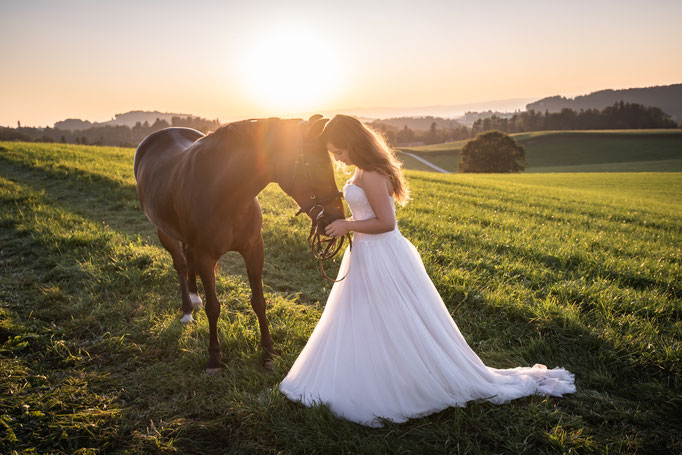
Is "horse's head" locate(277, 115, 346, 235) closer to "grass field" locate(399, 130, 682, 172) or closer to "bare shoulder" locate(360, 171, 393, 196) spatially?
"bare shoulder" locate(360, 171, 393, 196)

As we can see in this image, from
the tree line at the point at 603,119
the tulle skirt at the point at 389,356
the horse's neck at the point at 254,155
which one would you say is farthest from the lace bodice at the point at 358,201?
the tree line at the point at 603,119

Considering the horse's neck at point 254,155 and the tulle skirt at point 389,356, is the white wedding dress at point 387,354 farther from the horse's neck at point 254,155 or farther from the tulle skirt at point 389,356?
the horse's neck at point 254,155

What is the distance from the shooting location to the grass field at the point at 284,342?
2754 mm

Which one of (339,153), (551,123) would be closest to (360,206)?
(339,153)

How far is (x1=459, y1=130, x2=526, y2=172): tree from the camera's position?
178 ft

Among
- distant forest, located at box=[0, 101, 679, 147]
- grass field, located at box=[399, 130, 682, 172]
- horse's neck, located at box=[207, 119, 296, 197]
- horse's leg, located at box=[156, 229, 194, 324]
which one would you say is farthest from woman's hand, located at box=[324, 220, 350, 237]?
distant forest, located at box=[0, 101, 679, 147]

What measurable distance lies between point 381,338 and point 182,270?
11.1 feet

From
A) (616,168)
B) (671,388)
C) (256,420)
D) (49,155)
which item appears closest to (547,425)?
(671,388)

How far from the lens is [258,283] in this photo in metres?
3.84

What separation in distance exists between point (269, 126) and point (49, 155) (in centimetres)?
2149

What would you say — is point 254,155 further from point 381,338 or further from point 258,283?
point 381,338

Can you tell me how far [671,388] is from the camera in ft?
10.8

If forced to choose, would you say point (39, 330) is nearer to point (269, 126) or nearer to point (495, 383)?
point (269, 126)

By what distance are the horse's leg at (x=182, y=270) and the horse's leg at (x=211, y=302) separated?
1.03m
